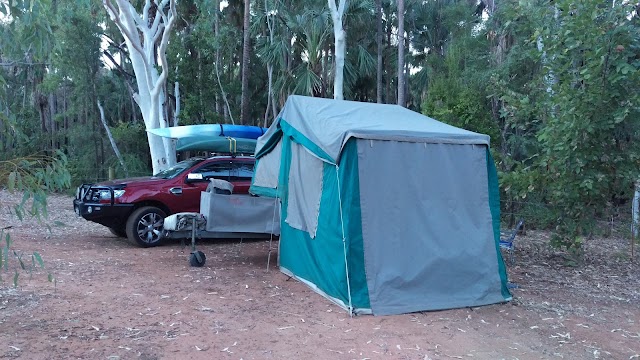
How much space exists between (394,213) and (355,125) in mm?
1152

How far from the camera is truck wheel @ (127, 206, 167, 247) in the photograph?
10000 millimetres

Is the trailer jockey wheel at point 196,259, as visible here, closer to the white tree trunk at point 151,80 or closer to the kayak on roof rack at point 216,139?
the kayak on roof rack at point 216,139

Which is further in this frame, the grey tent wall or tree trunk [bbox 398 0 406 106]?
tree trunk [bbox 398 0 406 106]

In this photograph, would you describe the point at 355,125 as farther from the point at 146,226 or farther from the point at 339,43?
the point at 339,43

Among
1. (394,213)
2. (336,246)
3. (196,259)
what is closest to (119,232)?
(196,259)

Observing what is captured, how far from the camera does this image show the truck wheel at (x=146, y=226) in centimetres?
1000

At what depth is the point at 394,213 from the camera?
6.54 meters

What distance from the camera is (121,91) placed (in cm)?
2855

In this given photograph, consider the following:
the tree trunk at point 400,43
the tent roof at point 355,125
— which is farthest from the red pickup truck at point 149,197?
the tree trunk at point 400,43

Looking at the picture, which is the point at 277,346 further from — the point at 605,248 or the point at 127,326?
the point at 605,248

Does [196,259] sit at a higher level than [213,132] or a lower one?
lower

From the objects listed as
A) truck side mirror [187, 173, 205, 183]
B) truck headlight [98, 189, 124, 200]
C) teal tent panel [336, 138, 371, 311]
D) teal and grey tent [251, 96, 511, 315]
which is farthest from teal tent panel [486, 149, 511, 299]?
truck headlight [98, 189, 124, 200]

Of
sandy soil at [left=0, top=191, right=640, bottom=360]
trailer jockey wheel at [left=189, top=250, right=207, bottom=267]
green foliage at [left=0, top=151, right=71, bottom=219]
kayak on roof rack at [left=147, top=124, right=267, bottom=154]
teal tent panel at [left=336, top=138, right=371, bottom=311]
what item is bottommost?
sandy soil at [left=0, top=191, right=640, bottom=360]

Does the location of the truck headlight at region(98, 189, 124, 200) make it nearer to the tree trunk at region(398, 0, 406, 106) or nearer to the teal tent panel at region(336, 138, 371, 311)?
the teal tent panel at region(336, 138, 371, 311)
